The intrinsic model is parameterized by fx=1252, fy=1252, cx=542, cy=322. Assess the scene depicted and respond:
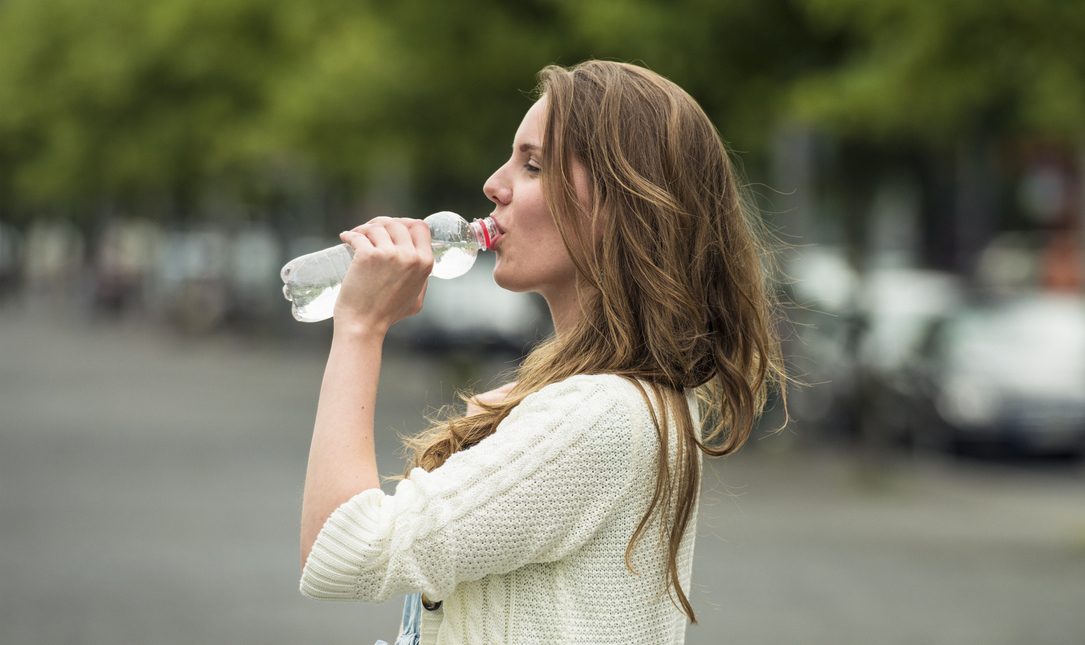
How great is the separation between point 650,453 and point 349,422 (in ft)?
1.38

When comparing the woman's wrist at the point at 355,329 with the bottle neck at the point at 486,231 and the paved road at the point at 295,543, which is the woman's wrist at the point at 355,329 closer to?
the bottle neck at the point at 486,231

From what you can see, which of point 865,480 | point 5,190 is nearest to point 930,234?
point 865,480

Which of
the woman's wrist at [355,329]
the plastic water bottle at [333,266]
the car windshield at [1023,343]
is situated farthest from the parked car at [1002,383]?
the woman's wrist at [355,329]

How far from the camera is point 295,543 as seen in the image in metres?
8.05

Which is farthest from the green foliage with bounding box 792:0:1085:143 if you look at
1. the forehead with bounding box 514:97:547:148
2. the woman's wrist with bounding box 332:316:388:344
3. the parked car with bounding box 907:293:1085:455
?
the woman's wrist with bounding box 332:316:388:344

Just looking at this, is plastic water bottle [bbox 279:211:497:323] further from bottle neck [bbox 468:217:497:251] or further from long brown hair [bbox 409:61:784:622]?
long brown hair [bbox 409:61:784:622]

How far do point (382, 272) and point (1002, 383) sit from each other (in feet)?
39.5

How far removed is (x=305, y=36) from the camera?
70.7 feet

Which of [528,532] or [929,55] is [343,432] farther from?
[929,55]

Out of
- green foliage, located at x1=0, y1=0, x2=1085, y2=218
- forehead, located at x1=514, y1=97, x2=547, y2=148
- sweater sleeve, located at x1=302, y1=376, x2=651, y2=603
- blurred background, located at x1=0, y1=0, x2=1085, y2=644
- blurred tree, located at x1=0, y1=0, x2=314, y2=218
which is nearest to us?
sweater sleeve, located at x1=302, y1=376, x2=651, y2=603

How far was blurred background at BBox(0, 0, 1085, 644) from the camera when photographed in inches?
274

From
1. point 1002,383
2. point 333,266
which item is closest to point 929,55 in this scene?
point 1002,383

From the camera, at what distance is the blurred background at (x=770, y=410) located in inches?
274

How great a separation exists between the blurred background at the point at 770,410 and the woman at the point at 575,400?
0.66 metres
